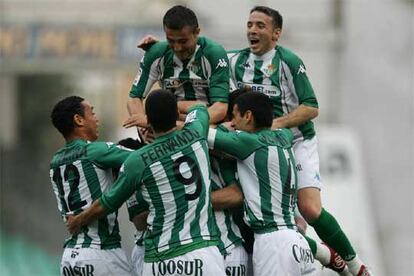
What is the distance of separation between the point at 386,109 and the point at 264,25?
24.0 meters

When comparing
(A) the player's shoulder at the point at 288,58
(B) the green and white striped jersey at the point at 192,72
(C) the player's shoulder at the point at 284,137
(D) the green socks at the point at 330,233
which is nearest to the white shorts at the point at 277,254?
(C) the player's shoulder at the point at 284,137

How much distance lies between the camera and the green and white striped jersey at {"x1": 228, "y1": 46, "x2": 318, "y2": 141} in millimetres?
12648

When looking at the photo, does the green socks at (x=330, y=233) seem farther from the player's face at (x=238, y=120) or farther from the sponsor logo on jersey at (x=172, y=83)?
the sponsor logo on jersey at (x=172, y=83)

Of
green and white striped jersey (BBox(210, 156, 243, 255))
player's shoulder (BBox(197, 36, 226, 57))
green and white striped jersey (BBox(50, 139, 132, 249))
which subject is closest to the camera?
green and white striped jersey (BBox(50, 139, 132, 249))

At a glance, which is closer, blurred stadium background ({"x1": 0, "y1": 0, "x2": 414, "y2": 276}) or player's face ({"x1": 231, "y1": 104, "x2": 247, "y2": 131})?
player's face ({"x1": 231, "y1": 104, "x2": 247, "y2": 131})

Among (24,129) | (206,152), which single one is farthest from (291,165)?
(24,129)

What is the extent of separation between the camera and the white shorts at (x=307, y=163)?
1296 cm

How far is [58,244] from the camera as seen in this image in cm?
3984

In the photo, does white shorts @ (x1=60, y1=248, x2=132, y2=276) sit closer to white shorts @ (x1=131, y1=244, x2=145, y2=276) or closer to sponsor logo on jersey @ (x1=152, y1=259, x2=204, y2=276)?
white shorts @ (x1=131, y1=244, x2=145, y2=276)

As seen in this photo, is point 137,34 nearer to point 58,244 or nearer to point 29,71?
point 29,71

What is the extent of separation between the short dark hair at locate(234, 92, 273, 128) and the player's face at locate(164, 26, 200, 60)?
1.99ft

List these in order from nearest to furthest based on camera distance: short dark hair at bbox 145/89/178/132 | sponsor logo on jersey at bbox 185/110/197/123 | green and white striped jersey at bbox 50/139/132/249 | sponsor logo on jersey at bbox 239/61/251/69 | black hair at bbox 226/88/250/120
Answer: short dark hair at bbox 145/89/178/132 < sponsor logo on jersey at bbox 185/110/197/123 < green and white striped jersey at bbox 50/139/132/249 < black hair at bbox 226/88/250/120 < sponsor logo on jersey at bbox 239/61/251/69

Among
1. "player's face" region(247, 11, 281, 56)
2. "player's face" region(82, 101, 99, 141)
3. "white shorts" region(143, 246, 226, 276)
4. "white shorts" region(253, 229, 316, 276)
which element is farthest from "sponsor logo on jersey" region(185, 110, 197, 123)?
"player's face" region(247, 11, 281, 56)

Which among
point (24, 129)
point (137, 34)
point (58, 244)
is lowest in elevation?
point (58, 244)
